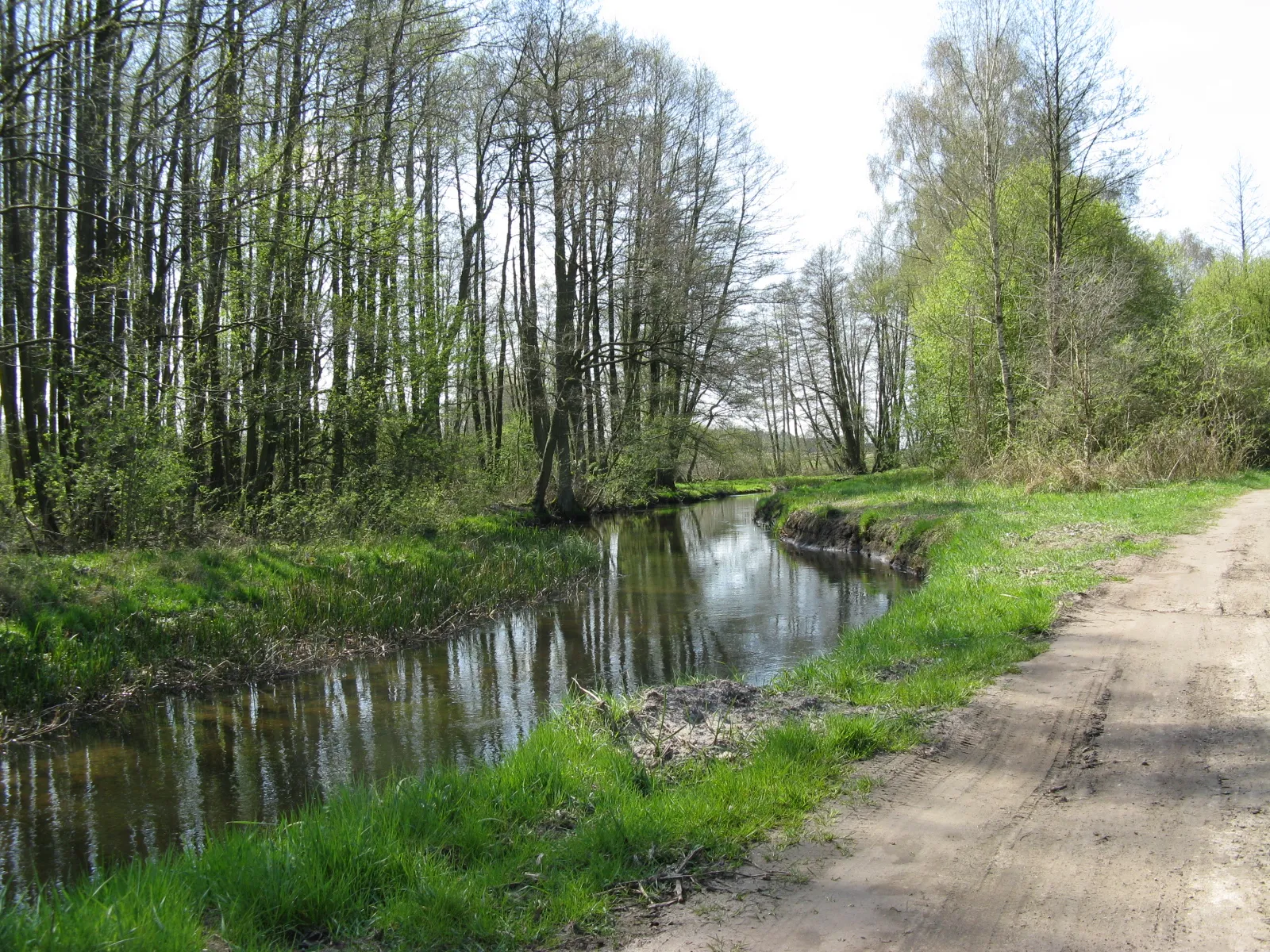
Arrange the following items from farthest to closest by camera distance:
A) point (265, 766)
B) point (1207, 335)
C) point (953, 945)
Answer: point (1207, 335)
point (265, 766)
point (953, 945)

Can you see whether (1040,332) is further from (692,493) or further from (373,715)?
(373,715)

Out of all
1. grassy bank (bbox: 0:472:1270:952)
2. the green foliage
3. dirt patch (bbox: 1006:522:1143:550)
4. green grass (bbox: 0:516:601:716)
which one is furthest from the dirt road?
the green foliage

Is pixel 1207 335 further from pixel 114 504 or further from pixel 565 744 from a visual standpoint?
pixel 114 504

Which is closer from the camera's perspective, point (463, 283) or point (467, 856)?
point (467, 856)

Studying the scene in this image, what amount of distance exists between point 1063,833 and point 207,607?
865 centimetres

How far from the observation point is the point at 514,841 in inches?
151

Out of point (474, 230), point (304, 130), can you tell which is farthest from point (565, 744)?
point (474, 230)

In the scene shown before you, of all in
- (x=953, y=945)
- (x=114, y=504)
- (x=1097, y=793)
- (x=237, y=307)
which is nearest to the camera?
(x=953, y=945)

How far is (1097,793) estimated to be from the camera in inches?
158

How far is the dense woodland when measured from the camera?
979 centimetres

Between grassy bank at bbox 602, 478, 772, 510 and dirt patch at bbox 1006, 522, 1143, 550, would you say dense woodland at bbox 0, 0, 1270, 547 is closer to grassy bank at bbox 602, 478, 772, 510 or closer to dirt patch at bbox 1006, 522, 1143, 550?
grassy bank at bbox 602, 478, 772, 510

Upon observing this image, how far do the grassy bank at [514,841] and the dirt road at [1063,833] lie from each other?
341 millimetres

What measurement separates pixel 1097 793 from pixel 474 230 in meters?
20.6

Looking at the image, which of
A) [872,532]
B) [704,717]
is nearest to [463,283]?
[872,532]
